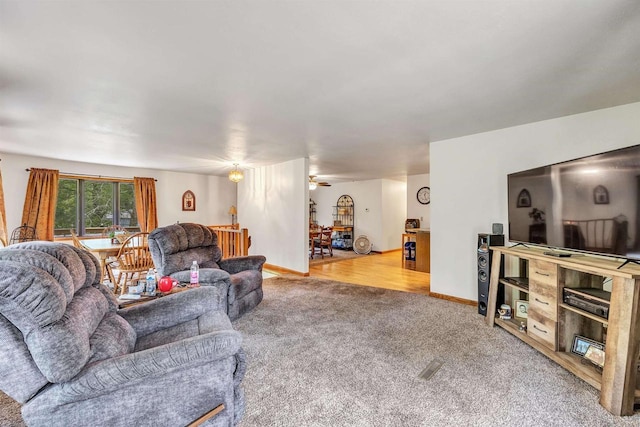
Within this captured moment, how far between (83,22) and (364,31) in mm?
1621

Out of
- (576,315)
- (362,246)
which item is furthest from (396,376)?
(362,246)

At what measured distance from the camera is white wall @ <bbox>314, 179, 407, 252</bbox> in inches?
345

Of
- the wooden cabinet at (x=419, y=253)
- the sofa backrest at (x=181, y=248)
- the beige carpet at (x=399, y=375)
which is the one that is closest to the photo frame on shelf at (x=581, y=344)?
the beige carpet at (x=399, y=375)

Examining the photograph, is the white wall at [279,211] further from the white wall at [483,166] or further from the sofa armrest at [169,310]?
the sofa armrest at [169,310]

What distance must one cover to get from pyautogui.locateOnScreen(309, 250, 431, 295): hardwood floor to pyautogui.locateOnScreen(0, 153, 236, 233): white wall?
3.82m

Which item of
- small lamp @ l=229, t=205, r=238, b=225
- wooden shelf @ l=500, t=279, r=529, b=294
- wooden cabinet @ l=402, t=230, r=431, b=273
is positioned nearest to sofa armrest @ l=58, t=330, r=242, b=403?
wooden shelf @ l=500, t=279, r=529, b=294

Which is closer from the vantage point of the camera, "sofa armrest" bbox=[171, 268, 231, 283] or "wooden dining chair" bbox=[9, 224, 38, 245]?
"sofa armrest" bbox=[171, 268, 231, 283]

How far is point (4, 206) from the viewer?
5340mm

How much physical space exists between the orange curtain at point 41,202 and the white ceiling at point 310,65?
2.33 metres

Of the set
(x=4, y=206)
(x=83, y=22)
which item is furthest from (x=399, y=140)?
(x=4, y=206)

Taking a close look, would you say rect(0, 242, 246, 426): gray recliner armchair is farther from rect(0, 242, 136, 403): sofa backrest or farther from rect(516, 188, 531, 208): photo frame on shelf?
rect(516, 188, 531, 208): photo frame on shelf

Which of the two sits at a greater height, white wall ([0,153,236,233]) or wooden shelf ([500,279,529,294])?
white wall ([0,153,236,233])

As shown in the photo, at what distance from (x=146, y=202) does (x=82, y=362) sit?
6795 mm

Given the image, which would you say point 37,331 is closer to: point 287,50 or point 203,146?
point 287,50
